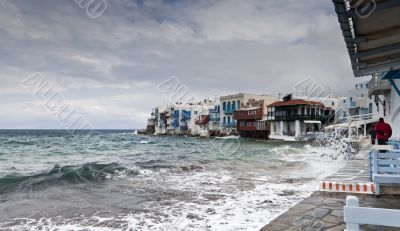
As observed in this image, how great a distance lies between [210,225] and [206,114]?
80.8 meters

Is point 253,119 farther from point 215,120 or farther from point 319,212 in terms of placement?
point 319,212

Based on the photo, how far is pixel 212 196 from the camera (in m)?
11.0

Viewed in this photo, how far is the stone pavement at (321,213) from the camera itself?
562cm

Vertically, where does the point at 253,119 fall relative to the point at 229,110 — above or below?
below

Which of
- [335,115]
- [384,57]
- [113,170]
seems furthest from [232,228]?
[335,115]

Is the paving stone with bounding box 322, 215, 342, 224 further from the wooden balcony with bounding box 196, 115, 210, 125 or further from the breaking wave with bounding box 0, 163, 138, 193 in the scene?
the wooden balcony with bounding box 196, 115, 210, 125

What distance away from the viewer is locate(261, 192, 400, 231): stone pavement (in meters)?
5.62

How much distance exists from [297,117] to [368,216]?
57.7m

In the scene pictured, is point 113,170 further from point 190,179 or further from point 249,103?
point 249,103

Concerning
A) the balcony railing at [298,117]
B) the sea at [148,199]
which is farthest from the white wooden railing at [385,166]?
the balcony railing at [298,117]

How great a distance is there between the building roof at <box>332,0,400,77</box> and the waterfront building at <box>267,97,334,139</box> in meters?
51.5

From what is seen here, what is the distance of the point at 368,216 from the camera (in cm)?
285

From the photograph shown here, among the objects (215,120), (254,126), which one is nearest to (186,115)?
(215,120)

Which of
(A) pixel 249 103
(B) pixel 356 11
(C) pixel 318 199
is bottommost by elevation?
(C) pixel 318 199
